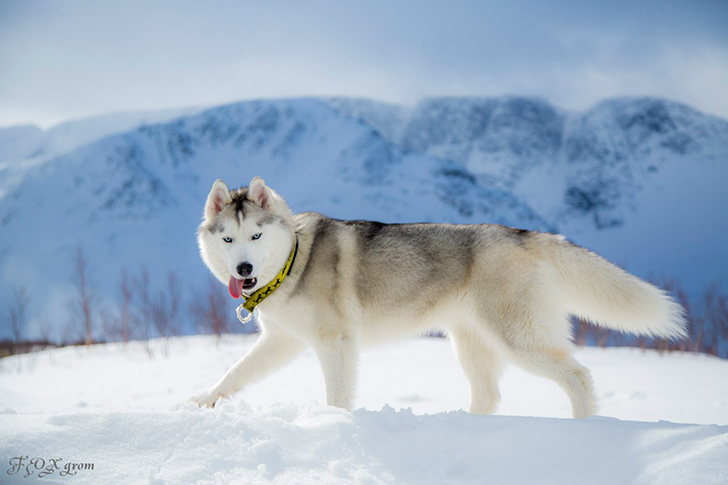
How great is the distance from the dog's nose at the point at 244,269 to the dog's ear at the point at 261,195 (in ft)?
2.34

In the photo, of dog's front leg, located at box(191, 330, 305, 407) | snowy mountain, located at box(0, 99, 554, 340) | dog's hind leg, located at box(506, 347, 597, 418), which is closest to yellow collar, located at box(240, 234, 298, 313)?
dog's front leg, located at box(191, 330, 305, 407)

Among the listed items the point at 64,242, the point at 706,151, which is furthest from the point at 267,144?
the point at 706,151

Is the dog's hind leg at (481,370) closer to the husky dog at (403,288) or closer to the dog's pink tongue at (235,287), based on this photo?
the husky dog at (403,288)

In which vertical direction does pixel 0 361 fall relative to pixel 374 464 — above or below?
below

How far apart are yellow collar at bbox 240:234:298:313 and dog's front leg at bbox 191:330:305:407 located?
41cm

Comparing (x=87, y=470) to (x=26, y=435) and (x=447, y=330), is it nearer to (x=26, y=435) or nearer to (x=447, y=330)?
(x=26, y=435)

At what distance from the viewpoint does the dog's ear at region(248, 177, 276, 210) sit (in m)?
4.86

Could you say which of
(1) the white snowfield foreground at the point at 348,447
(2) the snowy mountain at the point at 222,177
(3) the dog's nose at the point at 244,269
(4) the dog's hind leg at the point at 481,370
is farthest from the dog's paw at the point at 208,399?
(2) the snowy mountain at the point at 222,177

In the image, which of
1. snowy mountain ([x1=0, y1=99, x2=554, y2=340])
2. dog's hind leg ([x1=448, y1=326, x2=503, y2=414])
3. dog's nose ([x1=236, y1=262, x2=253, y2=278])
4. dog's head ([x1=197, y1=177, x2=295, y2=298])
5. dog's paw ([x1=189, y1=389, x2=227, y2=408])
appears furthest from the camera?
snowy mountain ([x1=0, y1=99, x2=554, y2=340])

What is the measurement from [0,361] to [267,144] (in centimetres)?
13375

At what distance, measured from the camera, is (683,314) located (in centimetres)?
455

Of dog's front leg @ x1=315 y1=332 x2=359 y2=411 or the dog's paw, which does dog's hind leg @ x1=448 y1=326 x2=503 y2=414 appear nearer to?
dog's front leg @ x1=315 y1=332 x2=359 y2=411

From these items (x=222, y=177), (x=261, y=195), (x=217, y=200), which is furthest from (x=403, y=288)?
(x=222, y=177)

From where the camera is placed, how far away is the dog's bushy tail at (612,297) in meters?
4.59
